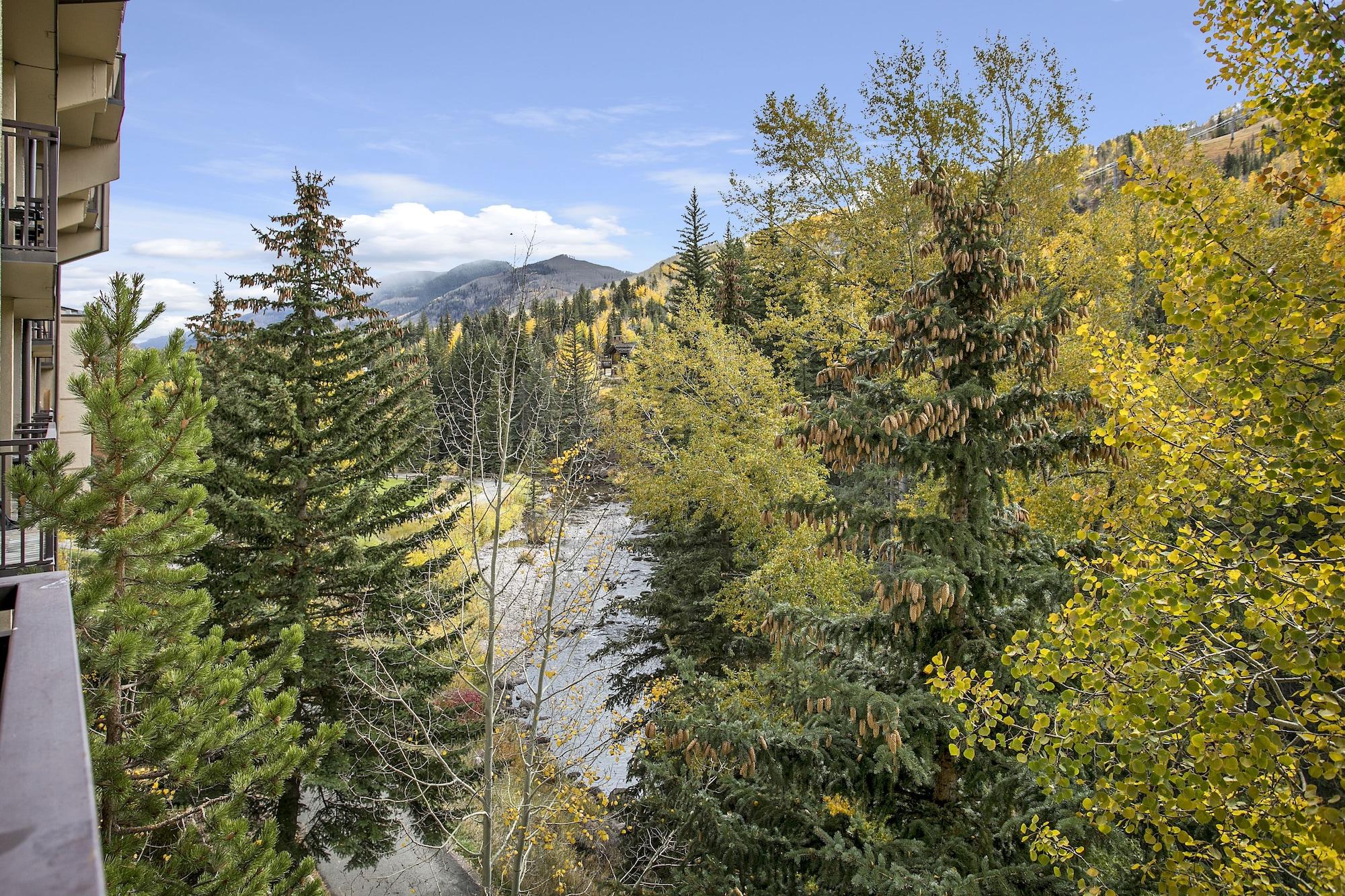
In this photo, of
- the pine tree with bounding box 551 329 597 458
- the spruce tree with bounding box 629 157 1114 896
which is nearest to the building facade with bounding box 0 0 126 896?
the spruce tree with bounding box 629 157 1114 896

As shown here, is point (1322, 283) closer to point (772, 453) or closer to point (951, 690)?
point (951, 690)

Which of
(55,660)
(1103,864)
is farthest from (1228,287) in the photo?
(55,660)

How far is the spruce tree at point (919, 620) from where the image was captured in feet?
19.0

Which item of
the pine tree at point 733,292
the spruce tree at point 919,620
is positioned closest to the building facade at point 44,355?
the spruce tree at point 919,620

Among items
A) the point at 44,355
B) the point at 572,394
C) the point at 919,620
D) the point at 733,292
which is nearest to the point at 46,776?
the point at 919,620

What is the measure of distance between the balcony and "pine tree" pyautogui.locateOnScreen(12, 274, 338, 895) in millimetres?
4502

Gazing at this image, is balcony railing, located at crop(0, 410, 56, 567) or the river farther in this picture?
the river

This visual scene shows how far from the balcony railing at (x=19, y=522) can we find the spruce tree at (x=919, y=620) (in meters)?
5.14

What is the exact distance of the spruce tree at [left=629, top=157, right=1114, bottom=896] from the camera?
19.0 feet

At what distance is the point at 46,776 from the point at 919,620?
223 inches

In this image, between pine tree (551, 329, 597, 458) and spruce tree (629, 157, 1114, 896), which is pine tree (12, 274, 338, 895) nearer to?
spruce tree (629, 157, 1114, 896)

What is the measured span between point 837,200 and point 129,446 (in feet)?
43.2

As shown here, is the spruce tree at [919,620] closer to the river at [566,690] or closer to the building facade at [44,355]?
the river at [566,690]

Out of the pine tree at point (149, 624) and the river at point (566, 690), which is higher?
the pine tree at point (149, 624)
